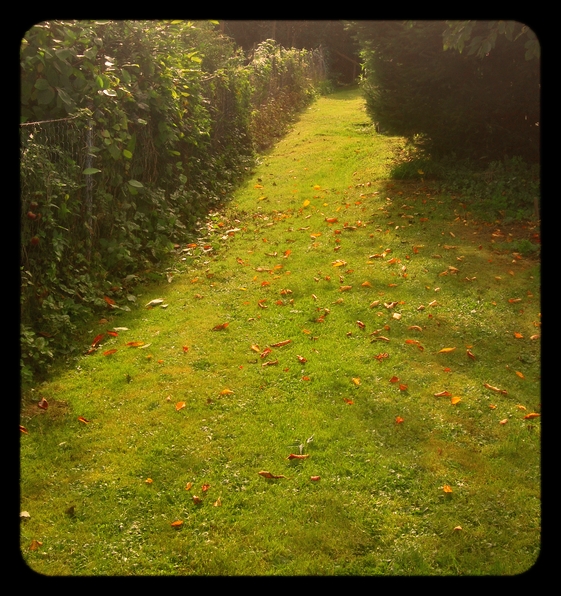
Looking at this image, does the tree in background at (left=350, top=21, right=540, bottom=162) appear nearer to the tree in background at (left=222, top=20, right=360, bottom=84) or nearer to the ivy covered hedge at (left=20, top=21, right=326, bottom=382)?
the ivy covered hedge at (left=20, top=21, right=326, bottom=382)

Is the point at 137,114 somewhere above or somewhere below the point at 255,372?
above

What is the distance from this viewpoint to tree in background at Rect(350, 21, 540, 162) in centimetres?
1007

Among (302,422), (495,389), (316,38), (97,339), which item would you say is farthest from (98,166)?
(316,38)

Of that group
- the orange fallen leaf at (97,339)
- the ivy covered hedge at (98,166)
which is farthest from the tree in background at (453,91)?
the orange fallen leaf at (97,339)

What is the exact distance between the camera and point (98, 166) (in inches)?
277

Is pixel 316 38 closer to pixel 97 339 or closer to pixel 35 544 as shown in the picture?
pixel 97 339

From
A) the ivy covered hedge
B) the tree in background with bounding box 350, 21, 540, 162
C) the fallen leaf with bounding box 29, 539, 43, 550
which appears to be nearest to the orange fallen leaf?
the ivy covered hedge

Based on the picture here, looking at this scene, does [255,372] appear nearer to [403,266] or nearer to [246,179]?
[403,266]

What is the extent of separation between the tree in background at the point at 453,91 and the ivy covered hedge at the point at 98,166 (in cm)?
361

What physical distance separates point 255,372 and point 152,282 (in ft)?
8.64

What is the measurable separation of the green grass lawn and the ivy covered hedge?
436mm

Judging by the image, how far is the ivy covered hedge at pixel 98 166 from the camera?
5.70 metres
